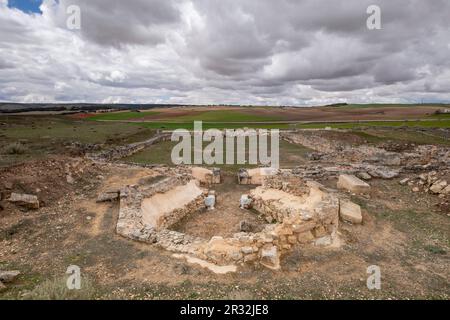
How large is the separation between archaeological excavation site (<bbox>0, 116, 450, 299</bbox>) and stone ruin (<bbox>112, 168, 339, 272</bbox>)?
0.05 m

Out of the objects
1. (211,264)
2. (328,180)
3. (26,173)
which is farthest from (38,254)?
→ (328,180)

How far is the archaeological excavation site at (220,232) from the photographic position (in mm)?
5879

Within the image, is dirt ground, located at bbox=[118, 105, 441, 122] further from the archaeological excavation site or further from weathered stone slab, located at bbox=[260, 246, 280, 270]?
weathered stone slab, located at bbox=[260, 246, 280, 270]

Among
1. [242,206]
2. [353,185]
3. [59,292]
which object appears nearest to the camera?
[59,292]

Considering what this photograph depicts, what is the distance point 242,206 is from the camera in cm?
1223

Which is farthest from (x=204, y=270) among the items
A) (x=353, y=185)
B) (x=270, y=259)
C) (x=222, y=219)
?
(x=353, y=185)

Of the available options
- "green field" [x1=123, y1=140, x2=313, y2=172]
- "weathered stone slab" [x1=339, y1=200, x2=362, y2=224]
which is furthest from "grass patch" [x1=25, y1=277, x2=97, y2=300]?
Result: "green field" [x1=123, y1=140, x2=313, y2=172]

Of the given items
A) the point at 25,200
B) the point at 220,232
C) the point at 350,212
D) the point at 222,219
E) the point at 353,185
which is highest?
the point at 353,185

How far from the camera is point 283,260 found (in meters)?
7.05

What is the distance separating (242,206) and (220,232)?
2489mm

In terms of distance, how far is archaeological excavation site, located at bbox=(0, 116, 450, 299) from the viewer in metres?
5.88

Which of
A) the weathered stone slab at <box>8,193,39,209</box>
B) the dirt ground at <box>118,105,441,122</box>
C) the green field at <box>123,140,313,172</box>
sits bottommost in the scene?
the weathered stone slab at <box>8,193,39,209</box>

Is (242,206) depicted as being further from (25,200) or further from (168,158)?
(168,158)
